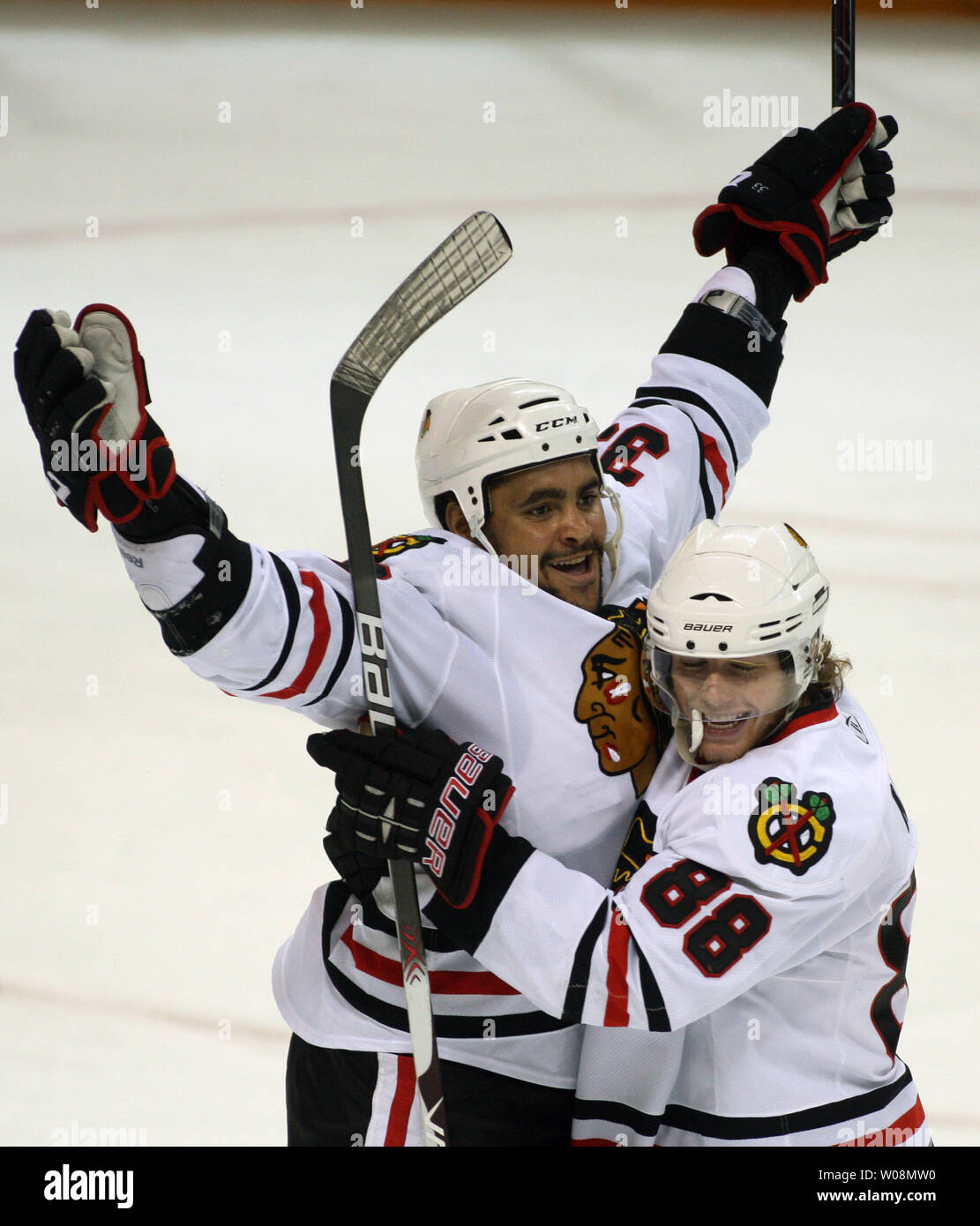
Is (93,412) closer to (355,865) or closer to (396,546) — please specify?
(396,546)

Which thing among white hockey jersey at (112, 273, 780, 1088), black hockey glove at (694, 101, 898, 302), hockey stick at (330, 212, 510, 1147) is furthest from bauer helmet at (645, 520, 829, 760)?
black hockey glove at (694, 101, 898, 302)

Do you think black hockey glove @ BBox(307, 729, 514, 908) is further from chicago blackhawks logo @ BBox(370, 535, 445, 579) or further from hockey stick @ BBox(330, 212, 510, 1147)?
chicago blackhawks logo @ BBox(370, 535, 445, 579)

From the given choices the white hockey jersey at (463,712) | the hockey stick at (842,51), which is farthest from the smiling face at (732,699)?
the hockey stick at (842,51)

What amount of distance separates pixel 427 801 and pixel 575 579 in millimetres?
415

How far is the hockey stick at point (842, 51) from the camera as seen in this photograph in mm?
2430

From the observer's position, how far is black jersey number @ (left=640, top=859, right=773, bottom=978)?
5.80ft

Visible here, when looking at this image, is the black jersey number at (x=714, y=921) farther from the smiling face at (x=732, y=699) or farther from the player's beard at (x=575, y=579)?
the player's beard at (x=575, y=579)

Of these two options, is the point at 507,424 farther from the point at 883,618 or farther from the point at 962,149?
the point at 962,149

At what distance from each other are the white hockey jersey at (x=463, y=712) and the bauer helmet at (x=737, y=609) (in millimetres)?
104

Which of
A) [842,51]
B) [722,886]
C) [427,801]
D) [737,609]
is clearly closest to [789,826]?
[722,886]

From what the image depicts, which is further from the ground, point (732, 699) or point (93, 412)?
point (93, 412)

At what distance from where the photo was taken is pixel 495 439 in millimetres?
2027

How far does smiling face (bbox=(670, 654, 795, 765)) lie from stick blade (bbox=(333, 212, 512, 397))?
0.52 m

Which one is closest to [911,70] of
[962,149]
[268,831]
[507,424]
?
[962,149]
